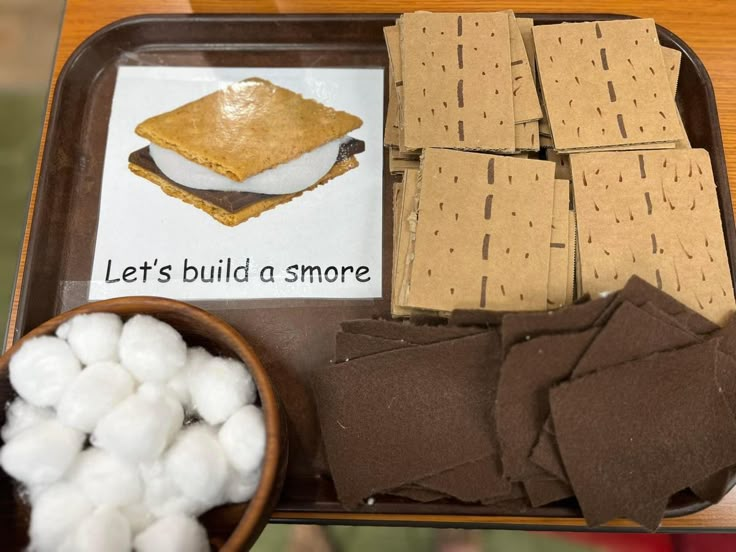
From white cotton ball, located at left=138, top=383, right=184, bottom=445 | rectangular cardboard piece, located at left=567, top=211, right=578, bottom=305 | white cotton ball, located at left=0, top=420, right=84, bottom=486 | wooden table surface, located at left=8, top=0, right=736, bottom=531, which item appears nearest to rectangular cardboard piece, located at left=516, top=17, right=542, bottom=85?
wooden table surface, located at left=8, top=0, right=736, bottom=531

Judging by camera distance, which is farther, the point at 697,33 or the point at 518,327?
the point at 697,33

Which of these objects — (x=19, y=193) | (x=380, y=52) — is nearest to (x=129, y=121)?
(x=19, y=193)

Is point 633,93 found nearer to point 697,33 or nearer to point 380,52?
point 697,33

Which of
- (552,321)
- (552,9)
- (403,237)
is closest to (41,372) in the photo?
(403,237)

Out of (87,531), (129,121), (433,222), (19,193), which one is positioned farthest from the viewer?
(19,193)

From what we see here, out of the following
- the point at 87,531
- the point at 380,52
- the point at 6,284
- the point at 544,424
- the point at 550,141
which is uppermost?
the point at 380,52

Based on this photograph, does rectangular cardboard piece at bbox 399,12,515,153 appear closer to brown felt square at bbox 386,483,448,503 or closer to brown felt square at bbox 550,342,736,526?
brown felt square at bbox 550,342,736,526

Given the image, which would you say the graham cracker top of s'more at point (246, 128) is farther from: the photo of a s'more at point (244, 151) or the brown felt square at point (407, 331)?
the brown felt square at point (407, 331)
